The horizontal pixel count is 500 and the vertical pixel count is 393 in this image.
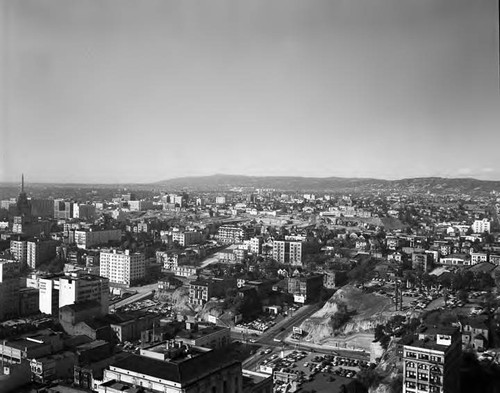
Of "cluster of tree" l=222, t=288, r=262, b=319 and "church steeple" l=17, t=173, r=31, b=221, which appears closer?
"cluster of tree" l=222, t=288, r=262, b=319

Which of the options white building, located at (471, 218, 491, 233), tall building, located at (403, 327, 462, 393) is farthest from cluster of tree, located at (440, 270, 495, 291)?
white building, located at (471, 218, 491, 233)

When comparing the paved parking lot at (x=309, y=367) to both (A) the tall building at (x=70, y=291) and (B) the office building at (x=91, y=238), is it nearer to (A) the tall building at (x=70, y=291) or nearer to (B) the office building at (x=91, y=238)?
(A) the tall building at (x=70, y=291)

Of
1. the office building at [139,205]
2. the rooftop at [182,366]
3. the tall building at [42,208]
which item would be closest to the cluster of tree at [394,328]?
the rooftop at [182,366]

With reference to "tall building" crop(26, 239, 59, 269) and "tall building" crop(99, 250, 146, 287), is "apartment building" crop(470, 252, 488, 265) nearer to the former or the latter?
"tall building" crop(99, 250, 146, 287)

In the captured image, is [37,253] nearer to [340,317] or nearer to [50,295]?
[50,295]

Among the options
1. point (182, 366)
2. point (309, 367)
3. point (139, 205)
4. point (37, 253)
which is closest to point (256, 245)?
point (37, 253)

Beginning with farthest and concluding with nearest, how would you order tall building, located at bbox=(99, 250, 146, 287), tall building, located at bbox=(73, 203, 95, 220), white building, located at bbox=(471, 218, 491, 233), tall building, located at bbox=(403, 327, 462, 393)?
tall building, located at bbox=(73, 203, 95, 220)
white building, located at bbox=(471, 218, 491, 233)
tall building, located at bbox=(99, 250, 146, 287)
tall building, located at bbox=(403, 327, 462, 393)

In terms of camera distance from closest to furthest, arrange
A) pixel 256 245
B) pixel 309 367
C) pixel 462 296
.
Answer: pixel 309 367 → pixel 462 296 → pixel 256 245

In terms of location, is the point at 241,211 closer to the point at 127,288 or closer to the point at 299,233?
the point at 299,233
